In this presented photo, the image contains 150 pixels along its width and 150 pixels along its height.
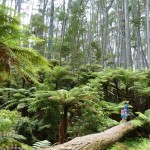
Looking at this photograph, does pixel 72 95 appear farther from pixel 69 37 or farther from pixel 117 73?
pixel 69 37

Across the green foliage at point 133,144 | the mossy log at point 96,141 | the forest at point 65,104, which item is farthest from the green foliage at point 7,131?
the green foliage at point 133,144

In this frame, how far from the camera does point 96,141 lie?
195 inches

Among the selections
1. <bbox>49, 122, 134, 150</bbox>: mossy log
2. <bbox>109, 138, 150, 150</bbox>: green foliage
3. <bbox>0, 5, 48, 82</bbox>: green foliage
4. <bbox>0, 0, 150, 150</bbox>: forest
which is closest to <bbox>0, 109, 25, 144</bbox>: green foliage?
<bbox>0, 0, 150, 150</bbox>: forest

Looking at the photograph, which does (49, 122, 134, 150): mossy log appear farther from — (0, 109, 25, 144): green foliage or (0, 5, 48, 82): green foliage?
(0, 5, 48, 82): green foliage

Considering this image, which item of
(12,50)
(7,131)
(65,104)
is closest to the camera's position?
(12,50)

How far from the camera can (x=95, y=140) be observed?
4953mm

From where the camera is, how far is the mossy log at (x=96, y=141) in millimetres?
4181

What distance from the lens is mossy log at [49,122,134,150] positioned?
165 inches

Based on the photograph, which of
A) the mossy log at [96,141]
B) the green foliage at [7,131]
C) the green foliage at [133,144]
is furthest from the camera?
the green foliage at [133,144]

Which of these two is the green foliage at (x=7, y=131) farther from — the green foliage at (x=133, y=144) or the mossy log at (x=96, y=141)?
the green foliage at (x=133, y=144)

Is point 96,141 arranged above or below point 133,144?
above

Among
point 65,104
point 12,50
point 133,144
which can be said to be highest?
point 12,50

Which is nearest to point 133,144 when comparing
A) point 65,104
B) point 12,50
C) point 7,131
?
point 65,104

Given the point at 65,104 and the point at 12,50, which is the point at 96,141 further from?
the point at 12,50
